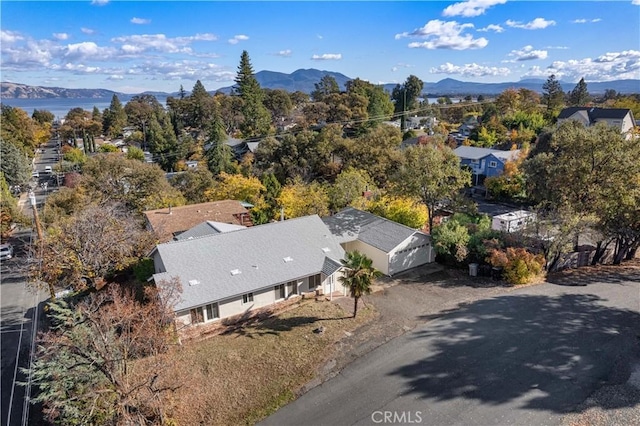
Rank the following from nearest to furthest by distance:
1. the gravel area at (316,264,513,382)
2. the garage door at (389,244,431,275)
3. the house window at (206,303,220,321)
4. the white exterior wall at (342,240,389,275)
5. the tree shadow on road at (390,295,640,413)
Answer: the tree shadow on road at (390,295,640,413) → the gravel area at (316,264,513,382) → the house window at (206,303,220,321) → the white exterior wall at (342,240,389,275) → the garage door at (389,244,431,275)

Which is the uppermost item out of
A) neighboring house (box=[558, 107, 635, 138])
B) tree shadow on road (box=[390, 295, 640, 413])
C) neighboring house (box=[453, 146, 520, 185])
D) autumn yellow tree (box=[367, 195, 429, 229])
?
neighboring house (box=[558, 107, 635, 138])

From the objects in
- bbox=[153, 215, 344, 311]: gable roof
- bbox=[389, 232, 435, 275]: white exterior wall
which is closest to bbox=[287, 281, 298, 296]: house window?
bbox=[153, 215, 344, 311]: gable roof

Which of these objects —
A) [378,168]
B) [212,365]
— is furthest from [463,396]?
[378,168]

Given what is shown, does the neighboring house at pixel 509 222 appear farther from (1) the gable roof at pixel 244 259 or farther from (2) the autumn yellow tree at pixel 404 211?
(1) the gable roof at pixel 244 259

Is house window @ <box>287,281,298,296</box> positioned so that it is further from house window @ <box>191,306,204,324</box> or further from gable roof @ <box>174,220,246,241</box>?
gable roof @ <box>174,220,246,241</box>

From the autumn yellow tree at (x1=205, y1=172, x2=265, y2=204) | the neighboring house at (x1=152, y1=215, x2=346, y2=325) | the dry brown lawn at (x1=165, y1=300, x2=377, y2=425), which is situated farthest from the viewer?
the autumn yellow tree at (x1=205, y1=172, x2=265, y2=204)

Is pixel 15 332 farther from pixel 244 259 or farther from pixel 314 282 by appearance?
pixel 314 282

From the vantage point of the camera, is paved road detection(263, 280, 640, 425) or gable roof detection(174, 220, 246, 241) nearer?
paved road detection(263, 280, 640, 425)
